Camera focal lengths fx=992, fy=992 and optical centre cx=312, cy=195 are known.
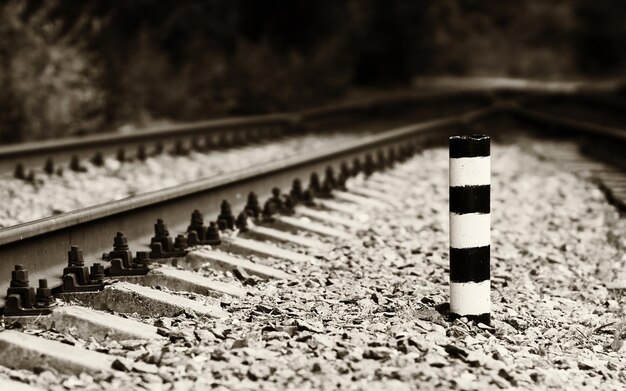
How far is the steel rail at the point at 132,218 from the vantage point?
4367 millimetres

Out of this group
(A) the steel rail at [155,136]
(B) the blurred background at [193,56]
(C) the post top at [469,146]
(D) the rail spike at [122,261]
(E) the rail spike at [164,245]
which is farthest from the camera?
(B) the blurred background at [193,56]

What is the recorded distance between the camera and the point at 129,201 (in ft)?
17.5

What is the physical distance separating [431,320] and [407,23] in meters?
29.9

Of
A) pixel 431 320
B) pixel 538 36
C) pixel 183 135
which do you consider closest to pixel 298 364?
pixel 431 320

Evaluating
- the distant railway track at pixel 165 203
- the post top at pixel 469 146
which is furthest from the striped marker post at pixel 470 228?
the distant railway track at pixel 165 203

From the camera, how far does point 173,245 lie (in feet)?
16.7

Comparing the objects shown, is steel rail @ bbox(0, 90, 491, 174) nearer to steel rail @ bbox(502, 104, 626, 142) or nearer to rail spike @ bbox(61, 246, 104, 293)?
steel rail @ bbox(502, 104, 626, 142)

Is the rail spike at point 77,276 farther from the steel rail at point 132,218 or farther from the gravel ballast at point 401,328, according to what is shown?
the gravel ballast at point 401,328

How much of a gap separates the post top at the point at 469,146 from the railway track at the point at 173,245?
3.13ft

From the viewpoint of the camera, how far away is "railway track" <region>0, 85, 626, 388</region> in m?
3.86

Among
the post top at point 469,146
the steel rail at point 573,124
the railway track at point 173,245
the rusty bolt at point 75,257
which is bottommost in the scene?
the steel rail at point 573,124

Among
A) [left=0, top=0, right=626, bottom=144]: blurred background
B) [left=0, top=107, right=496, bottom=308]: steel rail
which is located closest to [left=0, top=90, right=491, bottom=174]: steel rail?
[left=0, top=0, right=626, bottom=144]: blurred background

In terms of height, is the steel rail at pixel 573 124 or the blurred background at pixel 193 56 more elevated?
the blurred background at pixel 193 56

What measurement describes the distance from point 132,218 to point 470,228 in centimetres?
199
